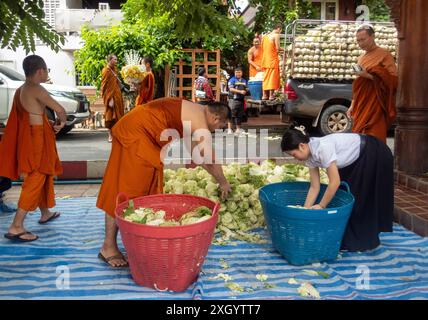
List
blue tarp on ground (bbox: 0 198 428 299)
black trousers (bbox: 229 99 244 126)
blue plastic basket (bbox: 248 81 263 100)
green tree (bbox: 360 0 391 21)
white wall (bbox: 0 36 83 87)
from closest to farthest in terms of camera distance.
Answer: blue tarp on ground (bbox: 0 198 428 299) < black trousers (bbox: 229 99 244 126) < blue plastic basket (bbox: 248 81 263 100) < green tree (bbox: 360 0 391 21) < white wall (bbox: 0 36 83 87)

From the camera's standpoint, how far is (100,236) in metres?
4.07

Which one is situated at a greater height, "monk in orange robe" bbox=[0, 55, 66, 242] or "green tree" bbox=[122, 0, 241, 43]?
"green tree" bbox=[122, 0, 241, 43]

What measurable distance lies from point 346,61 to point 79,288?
9.08 m

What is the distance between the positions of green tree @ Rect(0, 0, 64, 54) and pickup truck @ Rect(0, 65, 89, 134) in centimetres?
719

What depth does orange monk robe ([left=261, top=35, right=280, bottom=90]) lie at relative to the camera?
38.3 ft

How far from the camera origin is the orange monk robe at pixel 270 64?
11.7 meters

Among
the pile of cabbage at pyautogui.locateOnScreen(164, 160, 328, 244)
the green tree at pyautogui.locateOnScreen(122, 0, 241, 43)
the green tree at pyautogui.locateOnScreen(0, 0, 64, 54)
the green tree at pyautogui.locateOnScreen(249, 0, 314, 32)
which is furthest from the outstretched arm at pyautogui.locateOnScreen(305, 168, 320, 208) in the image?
the green tree at pyautogui.locateOnScreen(249, 0, 314, 32)

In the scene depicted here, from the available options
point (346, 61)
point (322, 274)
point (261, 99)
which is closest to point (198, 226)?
point (322, 274)

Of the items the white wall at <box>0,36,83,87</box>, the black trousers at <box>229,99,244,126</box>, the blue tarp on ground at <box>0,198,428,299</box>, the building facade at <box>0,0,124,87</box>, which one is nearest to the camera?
the blue tarp on ground at <box>0,198,428,299</box>

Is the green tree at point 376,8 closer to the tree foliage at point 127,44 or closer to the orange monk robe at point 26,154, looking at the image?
the tree foliage at point 127,44

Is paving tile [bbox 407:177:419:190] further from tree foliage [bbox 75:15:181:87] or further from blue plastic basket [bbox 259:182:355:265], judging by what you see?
tree foliage [bbox 75:15:181:87]

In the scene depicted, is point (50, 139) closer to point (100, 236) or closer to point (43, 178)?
point (43, 178)

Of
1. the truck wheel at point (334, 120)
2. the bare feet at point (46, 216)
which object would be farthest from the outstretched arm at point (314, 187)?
the truck wheel at point (334, 120)

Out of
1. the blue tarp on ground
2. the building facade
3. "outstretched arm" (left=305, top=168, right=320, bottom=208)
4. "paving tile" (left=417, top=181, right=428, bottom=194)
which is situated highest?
the building facade
